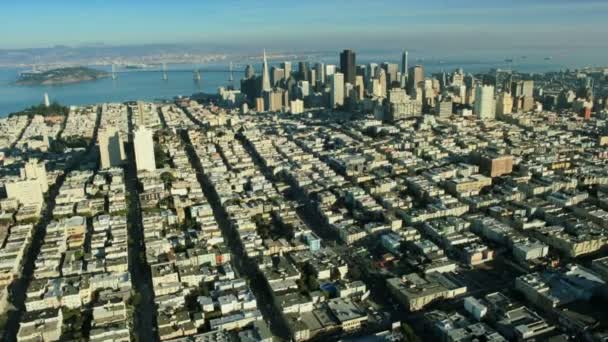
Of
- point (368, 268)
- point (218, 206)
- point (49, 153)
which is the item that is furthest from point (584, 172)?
point (49, 153)

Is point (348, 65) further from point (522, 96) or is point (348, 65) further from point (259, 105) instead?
point (522, 96)

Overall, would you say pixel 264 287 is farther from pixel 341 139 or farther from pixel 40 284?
pixel 341 139

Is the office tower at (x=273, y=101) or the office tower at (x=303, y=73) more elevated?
the office tower at (x=303, y=73)

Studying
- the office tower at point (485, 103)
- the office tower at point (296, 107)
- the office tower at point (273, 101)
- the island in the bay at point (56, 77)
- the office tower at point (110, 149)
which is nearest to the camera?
the office tower at point (110, 149)

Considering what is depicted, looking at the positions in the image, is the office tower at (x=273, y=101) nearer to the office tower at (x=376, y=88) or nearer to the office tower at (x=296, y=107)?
the office tower at (x=296, y=107)

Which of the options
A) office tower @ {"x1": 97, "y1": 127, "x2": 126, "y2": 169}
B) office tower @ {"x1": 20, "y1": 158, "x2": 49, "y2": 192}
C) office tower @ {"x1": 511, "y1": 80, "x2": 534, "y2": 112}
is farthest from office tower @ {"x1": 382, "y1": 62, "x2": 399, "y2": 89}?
office tower @ {"x1": 20, "y1": 158, "x2": 49, "y2": 192}

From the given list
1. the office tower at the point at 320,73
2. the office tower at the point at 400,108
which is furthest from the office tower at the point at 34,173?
the office tower at the point at 320,73

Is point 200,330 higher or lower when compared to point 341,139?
lower
